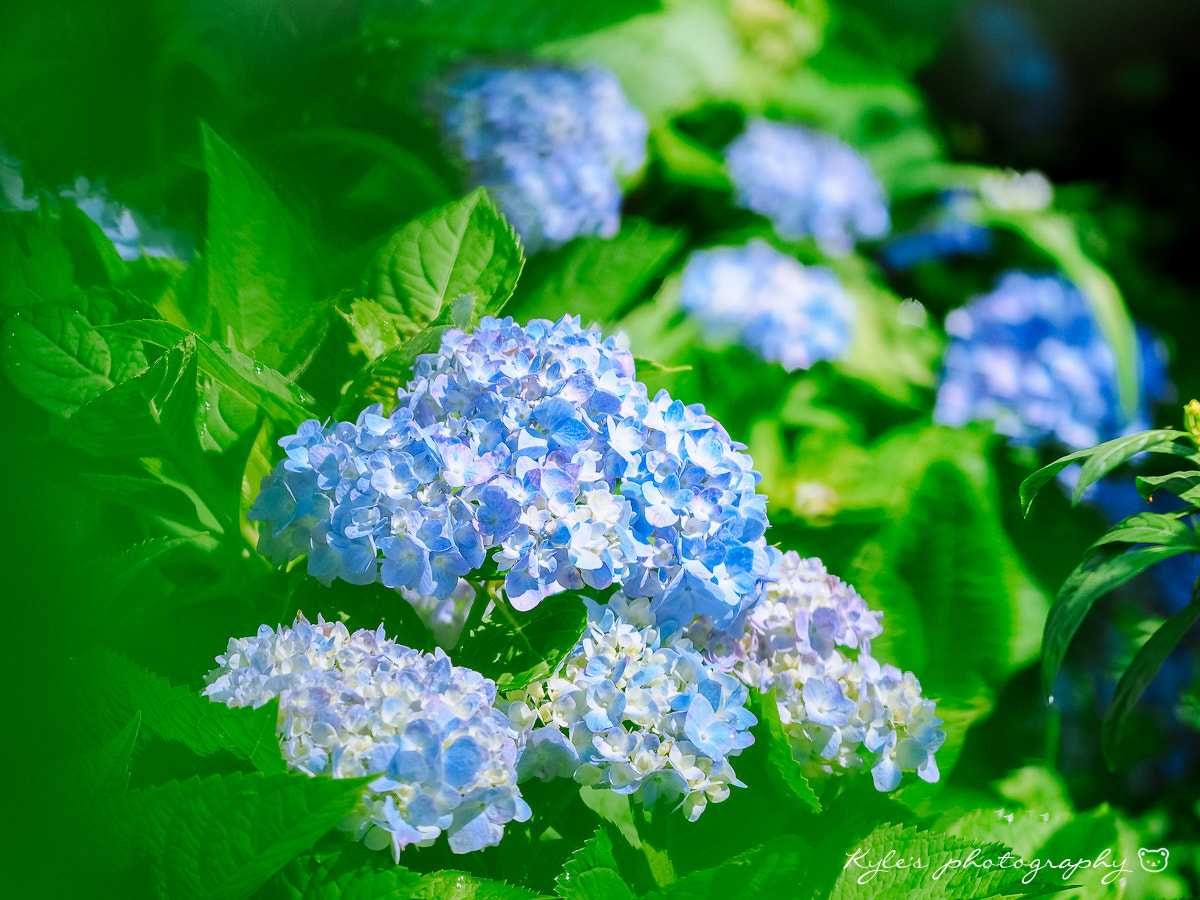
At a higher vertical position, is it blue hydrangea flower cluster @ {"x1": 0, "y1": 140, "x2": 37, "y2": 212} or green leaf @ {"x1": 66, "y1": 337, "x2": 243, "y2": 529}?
blue hydrangea flower cluster @ {"x1": 0, "y1": 140, "x2": 37, "y2": 212}

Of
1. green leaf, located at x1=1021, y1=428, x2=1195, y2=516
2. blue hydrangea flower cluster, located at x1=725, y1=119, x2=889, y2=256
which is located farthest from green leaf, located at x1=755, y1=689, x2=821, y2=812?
blue hydrangea flower cluster, located at x1=725, y1=119, x2=889, y2=256

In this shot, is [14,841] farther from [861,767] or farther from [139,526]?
[861,767]

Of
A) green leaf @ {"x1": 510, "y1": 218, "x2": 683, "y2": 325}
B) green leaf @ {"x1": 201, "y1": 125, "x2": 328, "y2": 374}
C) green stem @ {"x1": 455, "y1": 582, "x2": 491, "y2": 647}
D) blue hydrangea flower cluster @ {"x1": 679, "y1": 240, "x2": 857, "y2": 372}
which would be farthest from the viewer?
blue hydrangea flower cluster @ {"x1": 679, "y1": 240, "x2": 857, "y2": 372}

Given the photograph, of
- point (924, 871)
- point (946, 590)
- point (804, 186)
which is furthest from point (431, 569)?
point (804, 186)

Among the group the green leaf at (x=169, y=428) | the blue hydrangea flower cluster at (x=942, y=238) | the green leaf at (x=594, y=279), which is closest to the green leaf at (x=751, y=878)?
the green leaf at (x=169, y=428)

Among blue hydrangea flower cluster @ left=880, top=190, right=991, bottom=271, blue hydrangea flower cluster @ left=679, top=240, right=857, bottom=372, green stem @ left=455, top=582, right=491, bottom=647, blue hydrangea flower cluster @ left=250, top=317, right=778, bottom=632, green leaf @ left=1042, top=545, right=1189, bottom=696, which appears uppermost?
blue hydrangea flower cluster @ left=250, top=317, right=778, bottom=632

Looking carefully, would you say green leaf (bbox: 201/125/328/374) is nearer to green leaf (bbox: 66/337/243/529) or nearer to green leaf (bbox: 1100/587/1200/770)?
green leaf (bbox: 66/337/243/529)

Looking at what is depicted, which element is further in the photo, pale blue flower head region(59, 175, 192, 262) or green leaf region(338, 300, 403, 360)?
pale blue flower head region(59, 175, 192, 262)
